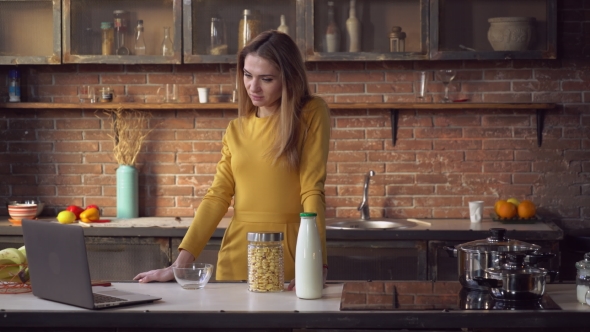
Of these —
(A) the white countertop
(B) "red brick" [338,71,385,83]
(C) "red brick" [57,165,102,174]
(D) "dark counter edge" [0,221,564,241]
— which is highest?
(B) "red brick" [338,71,385,83]

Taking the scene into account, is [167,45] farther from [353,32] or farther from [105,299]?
[105,299]

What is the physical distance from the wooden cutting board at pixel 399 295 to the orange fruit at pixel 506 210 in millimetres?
1877

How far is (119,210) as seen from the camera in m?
4.49

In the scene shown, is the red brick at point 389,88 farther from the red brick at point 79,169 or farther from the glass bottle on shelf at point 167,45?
the red brick at point 79,169

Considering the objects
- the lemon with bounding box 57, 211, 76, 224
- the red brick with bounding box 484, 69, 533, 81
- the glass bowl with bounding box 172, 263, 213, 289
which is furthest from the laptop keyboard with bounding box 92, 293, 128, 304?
the red brick with bounding box 484, 69, 533, 81

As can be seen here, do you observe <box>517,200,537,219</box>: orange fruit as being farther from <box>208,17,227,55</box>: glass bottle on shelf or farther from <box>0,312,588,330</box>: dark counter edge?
<box>0,312,588,330</box>: dark counter edge

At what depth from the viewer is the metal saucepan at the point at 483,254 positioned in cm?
217

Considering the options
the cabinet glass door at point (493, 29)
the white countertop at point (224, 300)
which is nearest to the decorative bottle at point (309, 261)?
the white countertop at point (224, 300)

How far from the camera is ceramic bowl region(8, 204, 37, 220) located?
436 cm

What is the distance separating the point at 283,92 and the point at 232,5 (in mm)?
1925

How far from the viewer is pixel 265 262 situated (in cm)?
224

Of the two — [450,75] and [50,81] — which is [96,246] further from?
[450,75]

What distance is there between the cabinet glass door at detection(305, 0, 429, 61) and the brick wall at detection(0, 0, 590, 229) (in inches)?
7.7

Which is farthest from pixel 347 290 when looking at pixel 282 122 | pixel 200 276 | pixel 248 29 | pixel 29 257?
pixel 248 29
